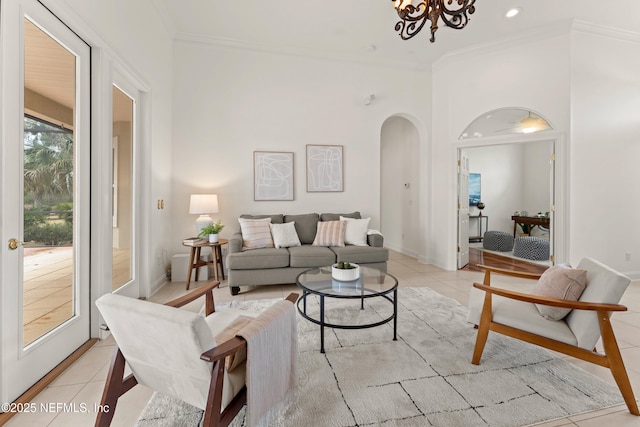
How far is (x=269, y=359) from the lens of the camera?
1450 millimetres

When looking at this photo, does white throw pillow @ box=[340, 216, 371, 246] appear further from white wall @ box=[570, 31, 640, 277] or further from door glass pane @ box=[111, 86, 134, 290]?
white wall @ box=[570, 31, 640, 277]

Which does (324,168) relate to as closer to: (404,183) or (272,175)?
(272,175)

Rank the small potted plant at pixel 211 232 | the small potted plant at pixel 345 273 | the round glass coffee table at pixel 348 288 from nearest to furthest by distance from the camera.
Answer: the round glass coffee table at pixel 348 288, the small potted plant at pixel 345 273, the small potted plant at pixel 211 232

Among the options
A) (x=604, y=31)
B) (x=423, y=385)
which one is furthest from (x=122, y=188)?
(x=604, y=31)

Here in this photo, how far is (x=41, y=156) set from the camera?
195 cm

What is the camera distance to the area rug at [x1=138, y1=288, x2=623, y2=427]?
158cm

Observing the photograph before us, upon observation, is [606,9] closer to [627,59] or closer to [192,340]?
[627,59]

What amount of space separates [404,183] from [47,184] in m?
5.61

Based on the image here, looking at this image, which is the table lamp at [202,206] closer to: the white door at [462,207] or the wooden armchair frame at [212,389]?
the wooden armchair frame at [212,389]

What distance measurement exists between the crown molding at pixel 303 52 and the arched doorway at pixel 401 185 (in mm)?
1034

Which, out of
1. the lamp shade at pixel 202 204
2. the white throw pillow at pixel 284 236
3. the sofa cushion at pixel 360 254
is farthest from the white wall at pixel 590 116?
the lamp shade at pixel 202 204

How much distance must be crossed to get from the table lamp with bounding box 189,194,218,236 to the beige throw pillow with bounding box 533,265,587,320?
3769mm

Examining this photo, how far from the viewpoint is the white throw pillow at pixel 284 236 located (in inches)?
159

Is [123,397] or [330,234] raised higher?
[330,234]
